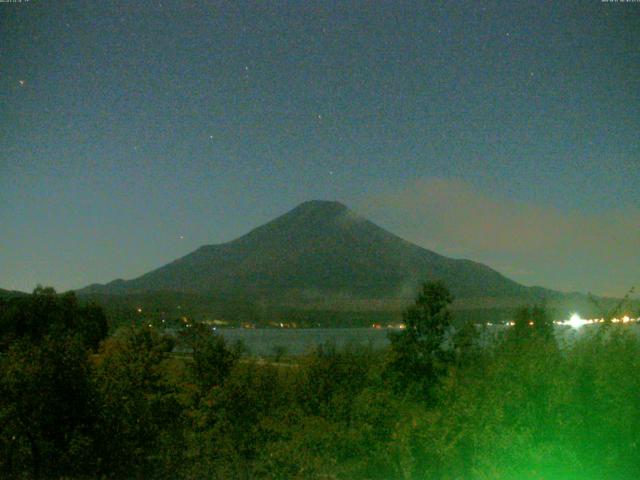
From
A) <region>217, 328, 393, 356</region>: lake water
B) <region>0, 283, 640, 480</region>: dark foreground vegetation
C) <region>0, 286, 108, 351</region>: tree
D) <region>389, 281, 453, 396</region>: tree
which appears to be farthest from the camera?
<region>0, 286, 108, 351</region>: tree

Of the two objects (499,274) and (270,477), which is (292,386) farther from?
(499,274)

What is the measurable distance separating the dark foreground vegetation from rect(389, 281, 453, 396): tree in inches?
1.5

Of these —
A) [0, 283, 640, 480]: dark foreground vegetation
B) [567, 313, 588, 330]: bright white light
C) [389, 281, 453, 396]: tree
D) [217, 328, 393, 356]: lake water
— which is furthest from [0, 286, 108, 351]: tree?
[567, 313, 588, 330]: bright white light

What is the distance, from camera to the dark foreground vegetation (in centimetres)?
906

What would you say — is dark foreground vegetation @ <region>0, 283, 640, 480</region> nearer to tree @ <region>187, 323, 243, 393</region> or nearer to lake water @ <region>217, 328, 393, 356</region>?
tree @ <region>187, 323, 243, 393</region>

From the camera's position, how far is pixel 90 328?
53.3m

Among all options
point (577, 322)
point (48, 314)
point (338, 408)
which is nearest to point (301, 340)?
point (48, 314)

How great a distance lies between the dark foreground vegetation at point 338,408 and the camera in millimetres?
9062

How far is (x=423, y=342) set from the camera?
20359 millimetres

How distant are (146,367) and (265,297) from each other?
150144mm

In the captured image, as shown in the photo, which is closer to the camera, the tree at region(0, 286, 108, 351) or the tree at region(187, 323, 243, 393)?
the tree at region(187, 323, 243, 393)

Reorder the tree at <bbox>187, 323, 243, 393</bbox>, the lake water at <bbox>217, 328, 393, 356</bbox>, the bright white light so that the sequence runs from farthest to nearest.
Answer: the lake water at <bbox>217, 328, 393, 356</bbox>, the tree at <bbox>187, 323, 243, 393</bbox>, the bright white light

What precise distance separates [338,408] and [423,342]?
3.35 meters

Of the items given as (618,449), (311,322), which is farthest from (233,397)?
(311,322)
